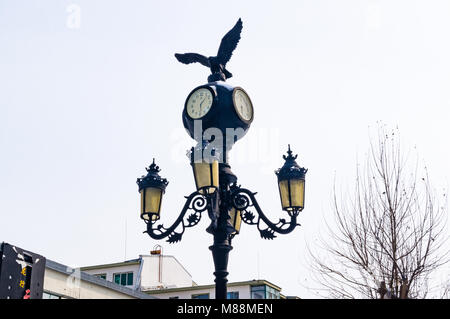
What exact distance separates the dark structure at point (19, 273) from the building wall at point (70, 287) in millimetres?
18624

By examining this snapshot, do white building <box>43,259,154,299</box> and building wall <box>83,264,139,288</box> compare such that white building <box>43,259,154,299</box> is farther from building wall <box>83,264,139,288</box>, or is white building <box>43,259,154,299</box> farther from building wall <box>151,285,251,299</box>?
building wall <box>83,264,139,288</box>

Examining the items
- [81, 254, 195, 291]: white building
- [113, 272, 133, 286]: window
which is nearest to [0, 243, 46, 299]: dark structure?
[81, 254, 195, 291]: white building

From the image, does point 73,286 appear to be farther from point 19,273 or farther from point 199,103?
point 19,273

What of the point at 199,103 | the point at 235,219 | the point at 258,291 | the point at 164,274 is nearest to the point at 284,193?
the point at 235,219

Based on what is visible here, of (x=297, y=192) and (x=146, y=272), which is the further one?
(x=146, y=272)

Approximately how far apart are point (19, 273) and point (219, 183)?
3046 millimetres

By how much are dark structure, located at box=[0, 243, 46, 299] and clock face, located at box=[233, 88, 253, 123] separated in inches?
129

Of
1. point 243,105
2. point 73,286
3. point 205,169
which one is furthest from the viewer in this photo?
point 73,286

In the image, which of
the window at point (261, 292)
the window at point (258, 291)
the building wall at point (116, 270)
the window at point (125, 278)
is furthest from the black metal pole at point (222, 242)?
the window at point (125, 278)

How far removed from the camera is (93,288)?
24828mm

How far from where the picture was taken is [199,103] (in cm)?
655

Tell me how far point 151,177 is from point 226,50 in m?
1.78

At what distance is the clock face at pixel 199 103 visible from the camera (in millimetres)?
6446
